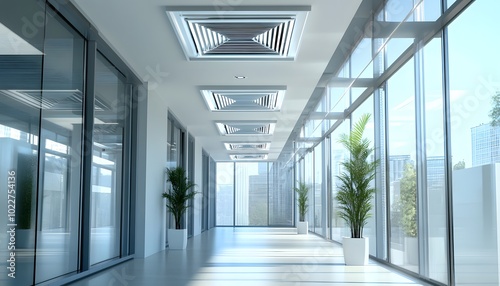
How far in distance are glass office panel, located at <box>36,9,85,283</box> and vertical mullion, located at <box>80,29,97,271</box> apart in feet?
0.40

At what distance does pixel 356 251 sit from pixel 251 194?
2105 centimetres

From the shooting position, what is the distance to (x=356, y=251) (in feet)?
30.1

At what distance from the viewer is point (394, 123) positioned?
9117 mm

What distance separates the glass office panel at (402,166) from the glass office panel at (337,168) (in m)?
4.23

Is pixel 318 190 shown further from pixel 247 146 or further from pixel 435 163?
pixel 435 163

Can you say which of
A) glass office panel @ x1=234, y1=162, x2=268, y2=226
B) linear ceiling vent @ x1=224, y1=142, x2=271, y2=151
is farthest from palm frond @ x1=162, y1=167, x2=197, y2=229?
glass office panel @ x1=234, y1=162, x2=268, y2=226

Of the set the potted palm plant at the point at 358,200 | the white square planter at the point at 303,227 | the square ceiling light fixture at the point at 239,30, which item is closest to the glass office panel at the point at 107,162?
the square ceiling light fixture at the point at 239,30

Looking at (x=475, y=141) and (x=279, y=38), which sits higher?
(x=279, y=38)

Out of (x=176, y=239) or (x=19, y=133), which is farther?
(x=176, y=239)

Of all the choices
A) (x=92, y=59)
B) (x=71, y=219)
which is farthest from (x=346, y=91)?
(x=71, y=219)

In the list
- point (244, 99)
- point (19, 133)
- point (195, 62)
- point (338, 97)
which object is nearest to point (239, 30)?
point (195, 62)

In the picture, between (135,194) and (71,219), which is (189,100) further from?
(71,219)

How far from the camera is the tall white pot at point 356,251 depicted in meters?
9.16

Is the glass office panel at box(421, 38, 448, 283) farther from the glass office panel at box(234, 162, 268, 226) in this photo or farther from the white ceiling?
the glass office panel at box(234, 162, 268, 226)
